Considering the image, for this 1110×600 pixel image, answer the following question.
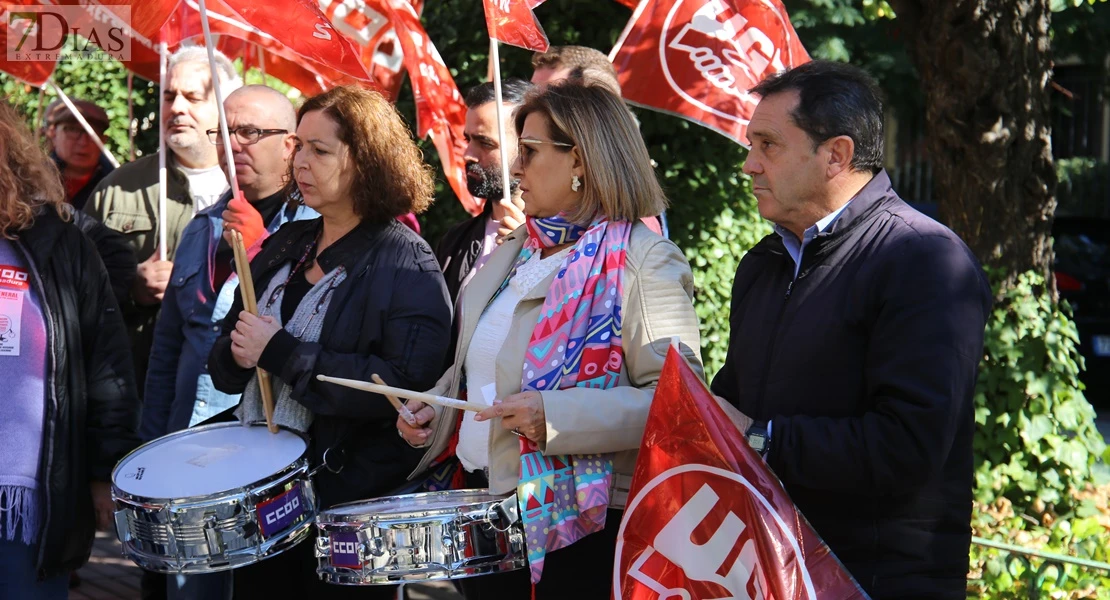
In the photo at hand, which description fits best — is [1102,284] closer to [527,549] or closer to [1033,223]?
[1033,223]

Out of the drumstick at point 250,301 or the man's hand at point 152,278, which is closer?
the drumstick at point 250,301

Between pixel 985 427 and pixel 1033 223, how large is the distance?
45.1 inches

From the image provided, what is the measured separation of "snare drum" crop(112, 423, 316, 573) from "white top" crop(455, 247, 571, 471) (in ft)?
1.53

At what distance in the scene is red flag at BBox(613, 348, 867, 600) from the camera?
241 cm

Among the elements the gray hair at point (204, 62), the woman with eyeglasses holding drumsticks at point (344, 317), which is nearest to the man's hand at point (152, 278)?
the gray hair at point (204, 62)

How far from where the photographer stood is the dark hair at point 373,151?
3752 mm

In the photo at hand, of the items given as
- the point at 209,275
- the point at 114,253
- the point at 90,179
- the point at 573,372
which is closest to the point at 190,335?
the point at 209,275

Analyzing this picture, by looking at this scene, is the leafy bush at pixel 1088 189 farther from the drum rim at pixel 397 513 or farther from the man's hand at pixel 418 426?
the drum rim at pixel 397 513

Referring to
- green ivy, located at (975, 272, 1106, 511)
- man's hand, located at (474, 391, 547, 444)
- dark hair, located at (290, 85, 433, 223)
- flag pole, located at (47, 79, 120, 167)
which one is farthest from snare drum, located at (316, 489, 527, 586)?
green ivy, located at (975, 272, 1106, 511)

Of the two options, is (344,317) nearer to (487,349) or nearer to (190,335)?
(487,349)

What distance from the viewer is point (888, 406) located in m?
2.46

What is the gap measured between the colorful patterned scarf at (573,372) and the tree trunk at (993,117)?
3.80 meters

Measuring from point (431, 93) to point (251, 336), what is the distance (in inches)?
79.0

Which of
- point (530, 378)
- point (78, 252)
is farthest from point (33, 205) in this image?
point (530, 378)
